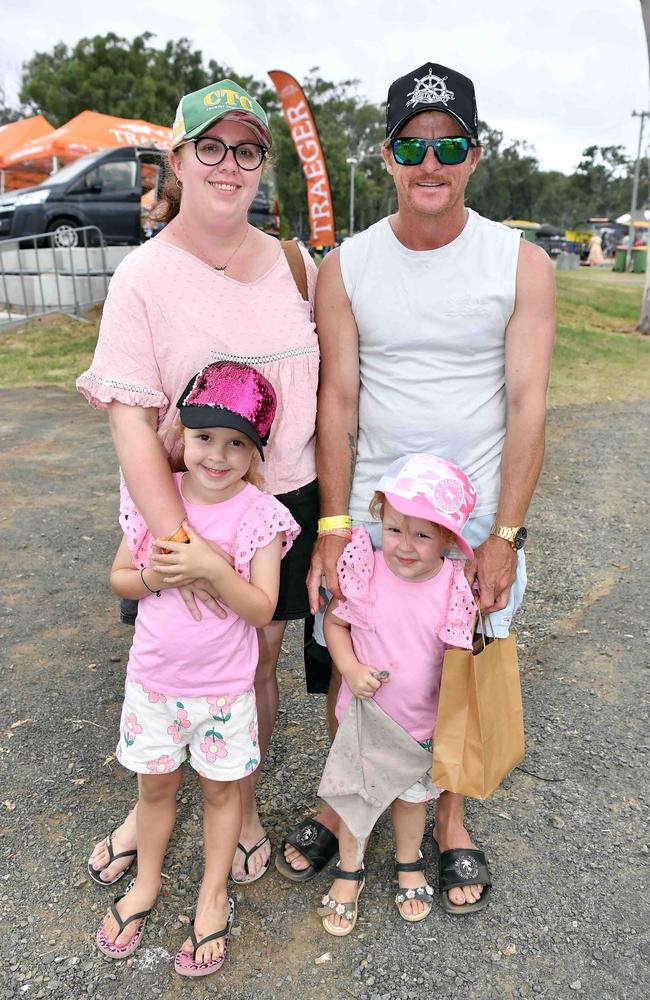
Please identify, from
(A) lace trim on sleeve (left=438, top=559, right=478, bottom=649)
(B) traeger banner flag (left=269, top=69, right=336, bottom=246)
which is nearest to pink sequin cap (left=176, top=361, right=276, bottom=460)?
(A) lace trim on sleeve (left=438, top=559, right=478, bottom=649)

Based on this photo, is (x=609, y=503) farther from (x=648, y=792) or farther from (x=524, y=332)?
(x=524, y=332)

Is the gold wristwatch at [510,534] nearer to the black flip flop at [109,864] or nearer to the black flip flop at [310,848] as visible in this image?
the black flip flop at [310,848]

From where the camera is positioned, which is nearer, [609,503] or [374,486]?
[374,486]

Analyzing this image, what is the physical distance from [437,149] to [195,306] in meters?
0.71

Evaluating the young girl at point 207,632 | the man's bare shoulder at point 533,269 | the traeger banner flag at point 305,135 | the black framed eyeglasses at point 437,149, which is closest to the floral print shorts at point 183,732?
the young girl at point 207,632

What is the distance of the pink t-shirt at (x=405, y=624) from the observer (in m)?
2.05

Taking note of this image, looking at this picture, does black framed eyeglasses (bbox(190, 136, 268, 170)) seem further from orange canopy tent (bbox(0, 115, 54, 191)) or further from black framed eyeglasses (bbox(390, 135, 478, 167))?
orange canopy tent (bbox(0, 115, 54, 191))

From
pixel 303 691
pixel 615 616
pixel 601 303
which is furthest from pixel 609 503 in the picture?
pixel 601 303

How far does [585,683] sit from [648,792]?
70 cm

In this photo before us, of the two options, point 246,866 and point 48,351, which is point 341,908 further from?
point 48,351

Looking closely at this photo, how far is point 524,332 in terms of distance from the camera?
203cm

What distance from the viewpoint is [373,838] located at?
8.13 ft

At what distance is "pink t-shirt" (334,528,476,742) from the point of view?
2.05 meters

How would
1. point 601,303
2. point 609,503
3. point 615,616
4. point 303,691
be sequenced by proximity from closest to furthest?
point 303,691 < point 615,616 < point 609,503 < point 601,303
